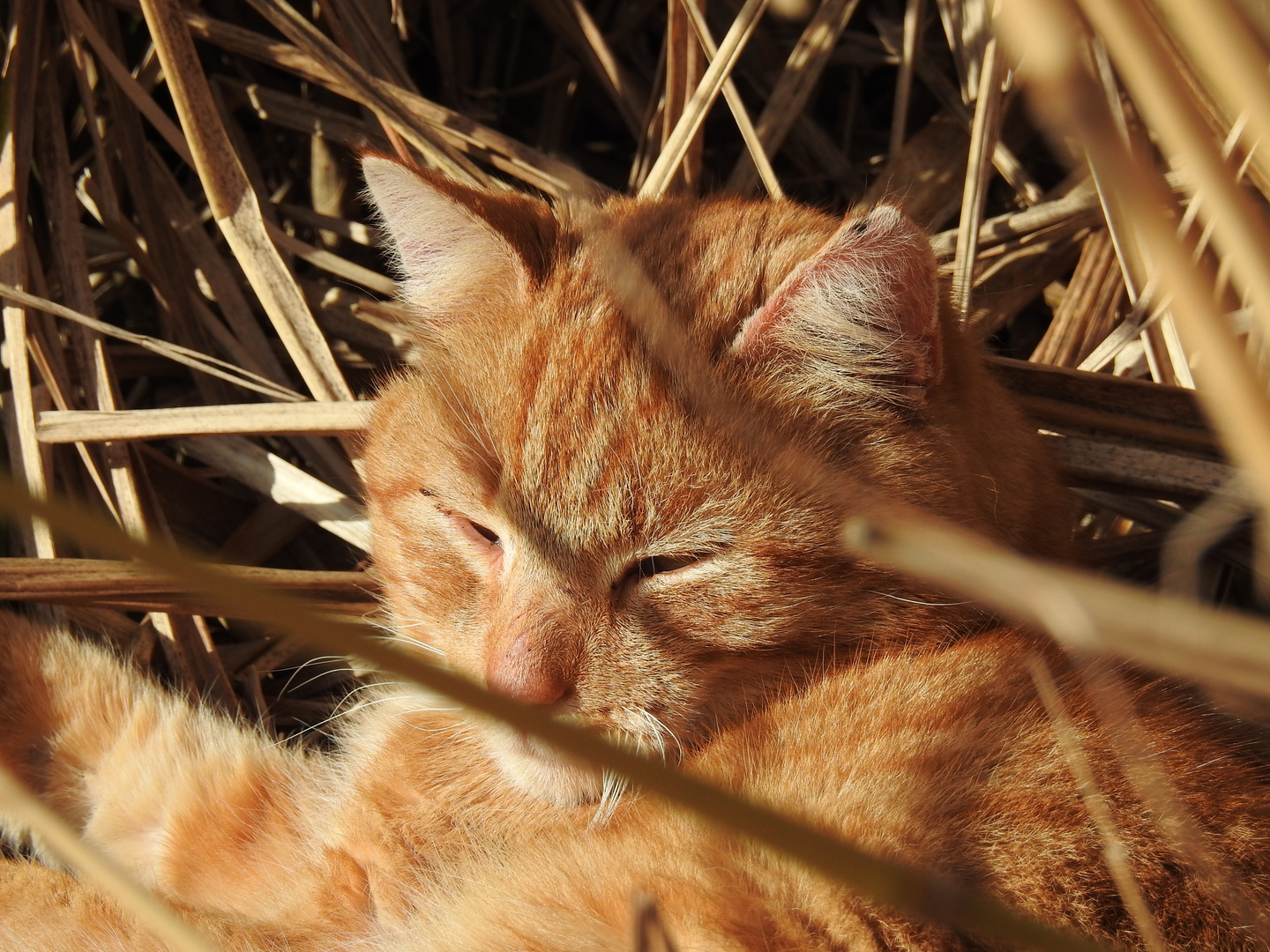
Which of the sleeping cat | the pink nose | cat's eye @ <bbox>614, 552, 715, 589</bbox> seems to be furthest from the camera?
cat's eye @ <bbox>614, 552, 715, 589</bbox>

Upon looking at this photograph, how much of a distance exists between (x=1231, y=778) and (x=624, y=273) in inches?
44.1

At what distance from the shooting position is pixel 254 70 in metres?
2.83

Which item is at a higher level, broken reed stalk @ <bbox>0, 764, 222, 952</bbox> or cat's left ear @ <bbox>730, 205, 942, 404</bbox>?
cat's left ear @ <bbox>730, 205, 942, 404</bbox>

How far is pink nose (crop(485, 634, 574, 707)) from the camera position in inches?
57.2

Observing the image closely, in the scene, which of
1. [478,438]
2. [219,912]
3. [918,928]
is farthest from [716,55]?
[219,912]

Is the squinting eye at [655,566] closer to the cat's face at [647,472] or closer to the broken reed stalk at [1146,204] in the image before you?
the cat's face at [647,472]

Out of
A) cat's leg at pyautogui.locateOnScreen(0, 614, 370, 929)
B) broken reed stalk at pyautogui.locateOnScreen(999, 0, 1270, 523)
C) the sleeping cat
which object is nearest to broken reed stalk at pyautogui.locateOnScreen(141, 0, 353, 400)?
the sleeping cat

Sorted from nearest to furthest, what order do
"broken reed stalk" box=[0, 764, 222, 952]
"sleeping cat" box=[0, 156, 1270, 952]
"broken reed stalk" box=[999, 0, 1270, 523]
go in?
1. "broken reed stalk" box=[999, 0, 1270, 523]
2. "broken reed stalk" box=[0, 764, 222, 952]
3. "sleeping cat" box=[0, 156, 1270, 952]

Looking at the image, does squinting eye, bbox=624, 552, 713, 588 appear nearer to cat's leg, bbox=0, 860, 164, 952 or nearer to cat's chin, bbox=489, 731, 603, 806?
cat's chin, bbox=489, 731, 603, 806

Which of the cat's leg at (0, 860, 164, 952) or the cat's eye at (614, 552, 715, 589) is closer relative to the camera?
the cat's eye at (614, 552, 715, 589)

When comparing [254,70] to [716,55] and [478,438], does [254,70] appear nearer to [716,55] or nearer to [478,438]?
[716,55]

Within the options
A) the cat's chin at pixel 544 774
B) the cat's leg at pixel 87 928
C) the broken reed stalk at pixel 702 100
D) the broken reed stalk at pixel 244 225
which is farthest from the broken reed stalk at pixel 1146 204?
the broken reed stalk at pixel 244 225

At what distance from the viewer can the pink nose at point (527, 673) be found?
4.77 feet

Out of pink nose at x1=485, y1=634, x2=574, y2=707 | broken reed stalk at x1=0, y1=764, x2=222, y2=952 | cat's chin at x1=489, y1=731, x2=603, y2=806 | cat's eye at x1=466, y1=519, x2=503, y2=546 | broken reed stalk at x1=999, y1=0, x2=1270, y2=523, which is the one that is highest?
broken reed stalk at x1=999, y1=0, x2=1270, y2=523
